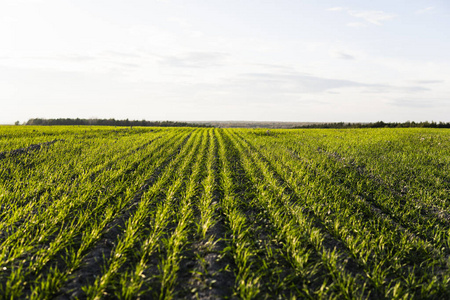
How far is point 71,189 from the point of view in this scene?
7070 millimetres

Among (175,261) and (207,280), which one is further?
(175,261)

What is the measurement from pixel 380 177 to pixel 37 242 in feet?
36.0

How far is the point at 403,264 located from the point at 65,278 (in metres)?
5.13

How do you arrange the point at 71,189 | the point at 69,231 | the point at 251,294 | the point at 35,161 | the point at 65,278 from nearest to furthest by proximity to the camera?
the point at 251,294 → the point at 65,278 → the point at 69,231 → the point at 71,189 → the point at 35,161

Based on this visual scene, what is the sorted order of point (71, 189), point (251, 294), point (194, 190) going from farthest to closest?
point (194, 190) → point (71, 189) → point (251, 294)

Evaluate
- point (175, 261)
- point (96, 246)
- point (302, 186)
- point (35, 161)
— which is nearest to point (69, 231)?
point (96, 246)

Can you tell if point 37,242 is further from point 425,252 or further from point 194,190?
point 425,252

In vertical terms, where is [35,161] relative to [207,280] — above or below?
above

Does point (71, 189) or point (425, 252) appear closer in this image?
point (425, 252)

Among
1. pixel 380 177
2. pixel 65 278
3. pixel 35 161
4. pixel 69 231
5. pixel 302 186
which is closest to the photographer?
pixel 65 278

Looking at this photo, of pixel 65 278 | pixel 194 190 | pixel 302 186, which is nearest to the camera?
pixel 65 278

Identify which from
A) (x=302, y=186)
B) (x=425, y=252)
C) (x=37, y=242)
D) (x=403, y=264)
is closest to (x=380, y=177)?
(x=302, y=186)

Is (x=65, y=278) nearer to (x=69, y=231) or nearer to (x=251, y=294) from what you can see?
(x=69, y=231)

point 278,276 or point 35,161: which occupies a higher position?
point 35,161
